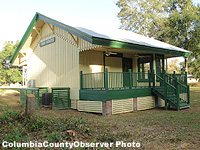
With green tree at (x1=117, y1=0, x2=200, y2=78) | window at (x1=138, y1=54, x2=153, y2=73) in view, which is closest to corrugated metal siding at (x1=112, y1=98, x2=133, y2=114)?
window at (x1=138, y1=54, x2=153, y2=73)

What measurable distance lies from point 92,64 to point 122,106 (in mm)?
3243

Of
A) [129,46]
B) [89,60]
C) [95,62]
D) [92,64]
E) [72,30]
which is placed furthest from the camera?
[95,62]

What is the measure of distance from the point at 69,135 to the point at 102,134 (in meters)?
0.93

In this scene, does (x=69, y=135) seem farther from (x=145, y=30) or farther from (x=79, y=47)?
(x=145, y=30)

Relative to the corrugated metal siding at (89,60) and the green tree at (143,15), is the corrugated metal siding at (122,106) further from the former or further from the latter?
the green tree at (143,15)

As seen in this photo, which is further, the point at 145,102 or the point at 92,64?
the point at 92,64

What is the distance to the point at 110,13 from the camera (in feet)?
120

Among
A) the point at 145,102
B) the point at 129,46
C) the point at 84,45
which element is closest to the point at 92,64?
the point at 84,45

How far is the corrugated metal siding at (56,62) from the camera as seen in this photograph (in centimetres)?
1132

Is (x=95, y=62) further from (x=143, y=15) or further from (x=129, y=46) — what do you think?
(x=143, y=15)

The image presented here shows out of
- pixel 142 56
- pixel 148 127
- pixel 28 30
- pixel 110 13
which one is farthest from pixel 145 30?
pixel 148 127

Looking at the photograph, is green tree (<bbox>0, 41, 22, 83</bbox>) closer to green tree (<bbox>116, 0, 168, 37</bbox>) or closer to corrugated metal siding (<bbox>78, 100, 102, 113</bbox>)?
green tree (<bbox>116, 0, 168, 37</bbox>)

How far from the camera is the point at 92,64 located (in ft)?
39.8

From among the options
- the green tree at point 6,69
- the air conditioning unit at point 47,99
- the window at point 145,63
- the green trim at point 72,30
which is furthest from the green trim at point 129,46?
the green tree at point 6,69
